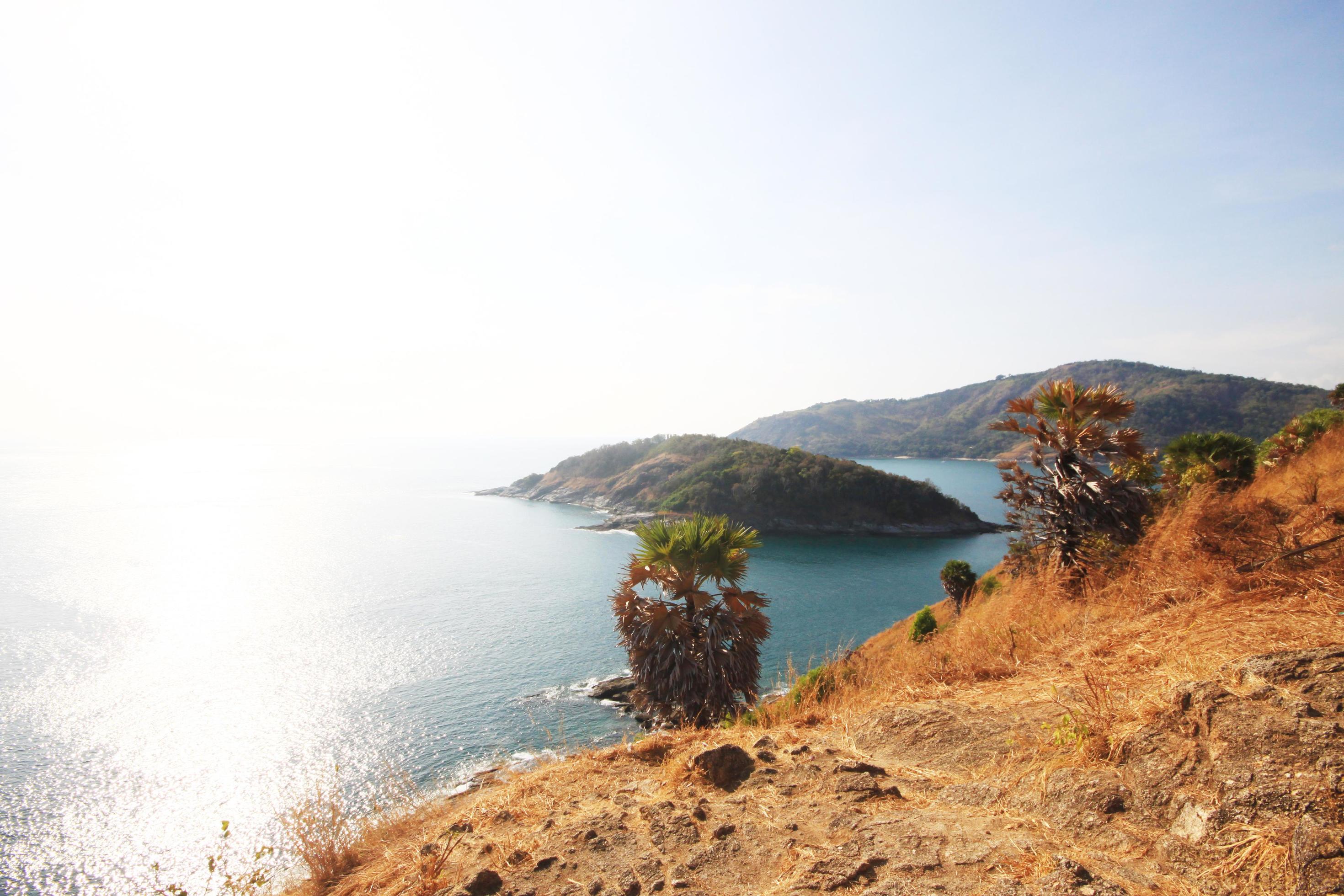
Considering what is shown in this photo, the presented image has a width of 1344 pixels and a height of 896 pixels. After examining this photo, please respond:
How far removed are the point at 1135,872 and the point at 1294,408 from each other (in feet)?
576

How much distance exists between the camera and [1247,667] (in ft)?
10.7

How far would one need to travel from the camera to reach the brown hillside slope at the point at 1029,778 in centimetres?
263

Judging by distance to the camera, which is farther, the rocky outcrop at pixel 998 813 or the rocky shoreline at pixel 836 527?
the rocky shoreline at pixel 836 527

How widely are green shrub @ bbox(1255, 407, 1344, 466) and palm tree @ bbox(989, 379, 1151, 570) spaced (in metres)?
7.57

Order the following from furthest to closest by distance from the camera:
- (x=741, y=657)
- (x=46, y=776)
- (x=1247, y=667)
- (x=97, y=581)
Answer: (x=97, y=581) < (x=46, y=776) < (x=741, y=657) < (x=1247, y=667)

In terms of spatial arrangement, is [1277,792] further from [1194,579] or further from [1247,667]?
[1194,579]

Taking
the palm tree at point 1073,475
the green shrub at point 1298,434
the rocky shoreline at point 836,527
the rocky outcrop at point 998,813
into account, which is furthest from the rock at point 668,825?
the rocky shoreline at point 836,527

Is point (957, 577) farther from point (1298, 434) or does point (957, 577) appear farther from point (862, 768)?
point (862, 768)

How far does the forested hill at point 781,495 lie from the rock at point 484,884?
265 ft

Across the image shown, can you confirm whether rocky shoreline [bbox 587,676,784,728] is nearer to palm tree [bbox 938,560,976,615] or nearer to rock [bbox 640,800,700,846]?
palm tree [bbox 938,560,976,615]

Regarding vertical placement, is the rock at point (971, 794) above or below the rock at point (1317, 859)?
below

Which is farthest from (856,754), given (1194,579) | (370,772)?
(370,772)

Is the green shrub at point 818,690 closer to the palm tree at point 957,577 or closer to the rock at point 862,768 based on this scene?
the rock at point 862,768

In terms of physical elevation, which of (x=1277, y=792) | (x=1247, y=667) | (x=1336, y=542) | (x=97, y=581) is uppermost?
(x=1336, y=542)
